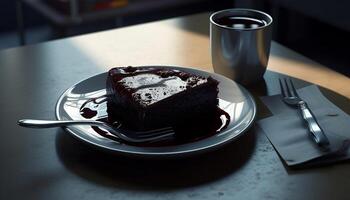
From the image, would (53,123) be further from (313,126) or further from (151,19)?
(151,19)

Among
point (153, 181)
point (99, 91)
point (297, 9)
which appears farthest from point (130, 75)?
point (297, 9)

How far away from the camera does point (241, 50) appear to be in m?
0.93

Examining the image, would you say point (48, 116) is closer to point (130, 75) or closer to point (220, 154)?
point (130, 75)

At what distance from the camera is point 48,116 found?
851 mm

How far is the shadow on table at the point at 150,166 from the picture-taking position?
0.70 metres

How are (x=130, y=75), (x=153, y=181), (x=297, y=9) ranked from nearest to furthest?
(x=153, y=181), (x=130, y=75), (x=297, y=9)

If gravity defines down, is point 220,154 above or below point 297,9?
above

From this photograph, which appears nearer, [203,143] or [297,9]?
[203,143]

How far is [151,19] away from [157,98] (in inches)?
74.7

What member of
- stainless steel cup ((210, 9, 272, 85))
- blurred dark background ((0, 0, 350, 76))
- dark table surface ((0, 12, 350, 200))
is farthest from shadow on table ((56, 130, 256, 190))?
blurred dark background ((0, 0, 350, 76))

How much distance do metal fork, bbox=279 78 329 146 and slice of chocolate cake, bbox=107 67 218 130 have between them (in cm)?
13

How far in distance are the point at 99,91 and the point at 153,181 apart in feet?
0.81

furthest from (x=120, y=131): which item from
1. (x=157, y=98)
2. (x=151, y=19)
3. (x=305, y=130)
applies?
(x=151, y=19)

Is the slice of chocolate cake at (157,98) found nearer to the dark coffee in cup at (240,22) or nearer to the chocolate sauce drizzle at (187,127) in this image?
the chocolate sauce drizzle at (187,127)
